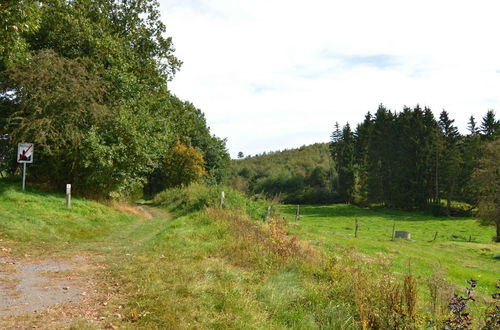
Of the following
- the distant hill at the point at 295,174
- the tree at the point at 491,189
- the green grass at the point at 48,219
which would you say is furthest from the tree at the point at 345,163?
the green grass at the point at 48,219

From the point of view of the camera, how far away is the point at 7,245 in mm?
9047

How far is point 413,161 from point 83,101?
5982 centimetres

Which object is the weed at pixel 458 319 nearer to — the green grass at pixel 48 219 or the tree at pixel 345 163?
the green grass at pixel 48 219

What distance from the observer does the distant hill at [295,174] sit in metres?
77.5

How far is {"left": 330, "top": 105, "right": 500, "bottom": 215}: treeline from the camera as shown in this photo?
5906cm

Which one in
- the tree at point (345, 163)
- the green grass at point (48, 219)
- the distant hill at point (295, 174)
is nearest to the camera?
the green grass at point (48, 219)

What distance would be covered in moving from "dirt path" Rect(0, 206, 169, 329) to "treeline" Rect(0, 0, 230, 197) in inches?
333

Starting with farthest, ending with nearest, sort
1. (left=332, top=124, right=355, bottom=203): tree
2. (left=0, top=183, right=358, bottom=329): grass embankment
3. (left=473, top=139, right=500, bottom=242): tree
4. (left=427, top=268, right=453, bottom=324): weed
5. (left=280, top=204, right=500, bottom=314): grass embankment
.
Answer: (left=332, top=124, right=355, bottom=203): tree < (left=473, top=139, right=500, bottom=242): tree < (left=280, top=204, right=500, bottom=314): grass embankment < (left=427, top=268, right=453, bottom=324): weed < (left=0, top=183, right=358, bottom=329): grass embankment

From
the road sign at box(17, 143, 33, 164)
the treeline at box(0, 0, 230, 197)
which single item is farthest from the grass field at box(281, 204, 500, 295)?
the road sign at box(17, 143, 33, 164)

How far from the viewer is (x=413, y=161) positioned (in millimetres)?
64938

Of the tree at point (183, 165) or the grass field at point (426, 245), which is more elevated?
the tree at point (183, 165)

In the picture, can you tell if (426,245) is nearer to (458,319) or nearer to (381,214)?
(458,319)

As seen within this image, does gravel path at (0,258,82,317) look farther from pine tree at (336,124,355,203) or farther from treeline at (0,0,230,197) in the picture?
pine tree at (336,124,355,203)

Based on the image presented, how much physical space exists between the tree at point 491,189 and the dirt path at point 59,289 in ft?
114
